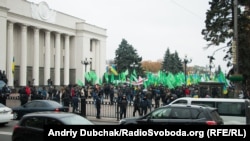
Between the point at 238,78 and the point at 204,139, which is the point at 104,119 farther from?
the point at 204,139

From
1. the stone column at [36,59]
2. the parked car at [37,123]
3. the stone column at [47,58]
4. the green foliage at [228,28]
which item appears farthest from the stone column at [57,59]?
the parked car at [37,123]

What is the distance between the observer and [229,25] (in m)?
31.4

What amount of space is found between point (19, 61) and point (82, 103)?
3424 centimetres

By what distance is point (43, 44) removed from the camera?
6094 cm

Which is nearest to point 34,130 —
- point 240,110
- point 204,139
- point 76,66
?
point 204,139

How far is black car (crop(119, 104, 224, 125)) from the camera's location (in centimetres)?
1264

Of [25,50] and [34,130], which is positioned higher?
[25,50]

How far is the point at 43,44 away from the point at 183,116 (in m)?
50.8

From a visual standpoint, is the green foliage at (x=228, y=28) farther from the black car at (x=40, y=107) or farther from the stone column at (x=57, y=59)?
the stone column at (x=57, y=59)

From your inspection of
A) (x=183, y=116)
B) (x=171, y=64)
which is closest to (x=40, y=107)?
(x=183, y=116)

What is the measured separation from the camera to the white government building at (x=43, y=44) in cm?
5062

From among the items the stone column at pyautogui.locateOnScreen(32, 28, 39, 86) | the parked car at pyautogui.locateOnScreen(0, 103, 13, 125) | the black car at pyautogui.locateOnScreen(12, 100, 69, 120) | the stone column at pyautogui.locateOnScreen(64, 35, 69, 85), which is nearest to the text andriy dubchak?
the parked car at pyautogui.locateOnScreen(0, 103, 13, 125)

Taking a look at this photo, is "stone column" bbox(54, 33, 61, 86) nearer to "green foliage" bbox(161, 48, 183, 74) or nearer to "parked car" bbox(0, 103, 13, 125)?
"green foliage" bbox(161, 48, 183, 74)

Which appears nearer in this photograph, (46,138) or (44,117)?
(46,138)
